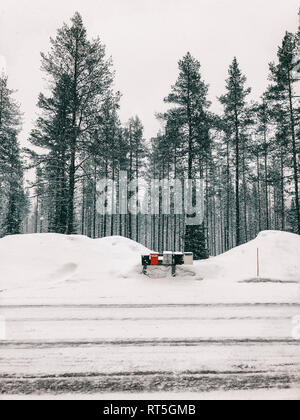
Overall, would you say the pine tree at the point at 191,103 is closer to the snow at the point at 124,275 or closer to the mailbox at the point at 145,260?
the snow at the point at 124,275

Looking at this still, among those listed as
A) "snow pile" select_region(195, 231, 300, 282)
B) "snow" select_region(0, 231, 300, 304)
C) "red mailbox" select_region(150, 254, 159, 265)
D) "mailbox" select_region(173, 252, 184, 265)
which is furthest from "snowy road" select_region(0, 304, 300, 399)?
"snow pile" select_region(195, 231, 300, 282)

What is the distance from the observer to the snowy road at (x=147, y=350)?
8.63 ft

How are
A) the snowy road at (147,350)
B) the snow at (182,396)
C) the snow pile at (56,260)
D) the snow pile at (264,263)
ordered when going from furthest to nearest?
1. the snow pile at (264,263)
2. the snow pile at (56,260)
3. the snowy road at (147,350)
4. the snow at (182,396)

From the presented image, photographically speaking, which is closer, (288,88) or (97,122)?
(97,122)

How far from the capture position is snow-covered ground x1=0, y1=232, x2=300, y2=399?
104 inches

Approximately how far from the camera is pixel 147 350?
3.33 metres

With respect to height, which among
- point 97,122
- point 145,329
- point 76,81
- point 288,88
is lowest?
point 145,329

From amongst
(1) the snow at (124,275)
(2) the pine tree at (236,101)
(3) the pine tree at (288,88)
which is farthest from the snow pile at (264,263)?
(2) the pine tree at (236,101)

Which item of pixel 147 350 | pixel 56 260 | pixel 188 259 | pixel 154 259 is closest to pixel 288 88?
pixel 188 259

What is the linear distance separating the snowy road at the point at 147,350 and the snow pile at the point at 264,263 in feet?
12.1

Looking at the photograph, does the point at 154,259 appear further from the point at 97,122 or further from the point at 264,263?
the point at 97,122

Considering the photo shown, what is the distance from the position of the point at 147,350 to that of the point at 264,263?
7738 millimetres

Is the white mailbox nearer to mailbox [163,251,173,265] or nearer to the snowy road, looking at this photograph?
mailbox [163,251,173,265]

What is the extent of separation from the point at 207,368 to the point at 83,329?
7.43ft
